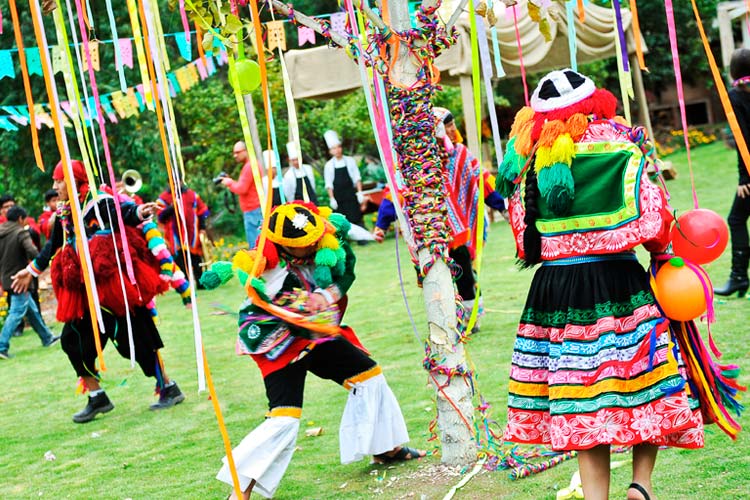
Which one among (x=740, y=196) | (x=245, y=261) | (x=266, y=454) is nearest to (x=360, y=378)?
(x=266, y=454)

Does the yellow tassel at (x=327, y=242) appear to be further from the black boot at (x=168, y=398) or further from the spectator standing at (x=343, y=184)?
the spectator standing at (x=343, y=184)

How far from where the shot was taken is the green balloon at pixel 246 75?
13.3ft

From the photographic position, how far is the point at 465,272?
301 inches

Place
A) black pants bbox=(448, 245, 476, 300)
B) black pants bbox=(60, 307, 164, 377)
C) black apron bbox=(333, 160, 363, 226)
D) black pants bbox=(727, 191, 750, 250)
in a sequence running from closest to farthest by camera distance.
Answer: black pants bbox=(60, 307, 164, 377) → black pants bbox=(727, 191, 750, 250) → black pants bbox=(448, 245, 476, 300) → black apron bbox=(333, 160, 363, 226)

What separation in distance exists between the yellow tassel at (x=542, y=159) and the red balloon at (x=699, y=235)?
1.84 feet

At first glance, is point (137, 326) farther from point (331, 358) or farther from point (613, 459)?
point (613, 459)

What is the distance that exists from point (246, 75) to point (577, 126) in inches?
58.2

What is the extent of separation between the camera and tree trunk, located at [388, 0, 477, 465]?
4293 millimetres

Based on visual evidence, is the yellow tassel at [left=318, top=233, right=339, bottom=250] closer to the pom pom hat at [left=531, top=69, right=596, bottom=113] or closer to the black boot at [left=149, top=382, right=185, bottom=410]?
the pom pom hat at [left=531, top=69, right=596, bottom=113]

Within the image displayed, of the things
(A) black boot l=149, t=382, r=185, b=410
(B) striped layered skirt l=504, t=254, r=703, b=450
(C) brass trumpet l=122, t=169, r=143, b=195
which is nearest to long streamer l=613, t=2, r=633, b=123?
(B) striped layered skirt l=504, t=254, r=703, b=450

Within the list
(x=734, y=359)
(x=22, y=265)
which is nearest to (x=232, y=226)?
→ (x=22, y=265)

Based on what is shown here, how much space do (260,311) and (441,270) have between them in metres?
0.87

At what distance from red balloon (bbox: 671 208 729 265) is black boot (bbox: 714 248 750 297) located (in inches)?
157

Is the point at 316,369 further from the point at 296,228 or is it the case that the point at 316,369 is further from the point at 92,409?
the point at 92,409
